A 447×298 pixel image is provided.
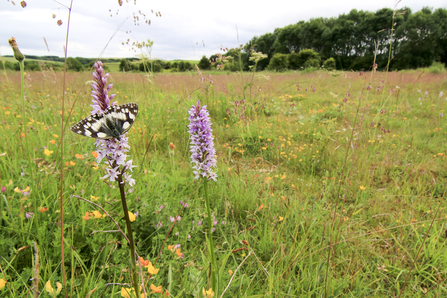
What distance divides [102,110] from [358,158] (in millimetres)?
3719

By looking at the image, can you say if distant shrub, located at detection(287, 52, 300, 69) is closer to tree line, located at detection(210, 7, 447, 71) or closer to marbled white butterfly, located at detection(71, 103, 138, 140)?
tree line, located at detection(210, 7, 447, 71)

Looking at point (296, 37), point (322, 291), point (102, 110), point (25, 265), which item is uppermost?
point (296, 37)

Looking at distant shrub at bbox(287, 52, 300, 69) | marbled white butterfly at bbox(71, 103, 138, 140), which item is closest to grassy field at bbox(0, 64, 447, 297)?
marbled white butterfly at bbox(71, 103, 138, 140)

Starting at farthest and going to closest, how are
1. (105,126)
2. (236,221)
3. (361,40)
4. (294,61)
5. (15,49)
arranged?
(361,40)
(294,61)
(236,221)
(15,49)
(105,126)

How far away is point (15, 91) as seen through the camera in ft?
20.5

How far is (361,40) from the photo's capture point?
43.0m

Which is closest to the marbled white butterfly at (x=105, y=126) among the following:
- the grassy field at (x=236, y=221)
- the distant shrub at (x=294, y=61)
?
the grassy field at (x=236, y=221)

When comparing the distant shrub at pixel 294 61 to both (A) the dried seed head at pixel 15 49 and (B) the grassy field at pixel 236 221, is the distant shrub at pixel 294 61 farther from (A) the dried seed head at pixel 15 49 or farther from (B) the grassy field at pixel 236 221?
(A) the dried seed head at pixel 15 49

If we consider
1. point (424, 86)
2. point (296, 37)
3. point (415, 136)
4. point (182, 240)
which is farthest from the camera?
point (296, 37)

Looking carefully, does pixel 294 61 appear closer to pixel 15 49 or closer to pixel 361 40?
pixel 361 40

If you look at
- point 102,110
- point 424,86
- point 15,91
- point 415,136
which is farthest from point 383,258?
point 424,86

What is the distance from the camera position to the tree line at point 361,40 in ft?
96.0

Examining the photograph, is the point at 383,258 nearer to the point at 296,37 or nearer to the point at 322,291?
the point at 322,291

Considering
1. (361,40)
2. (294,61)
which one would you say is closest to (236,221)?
(294,61)
